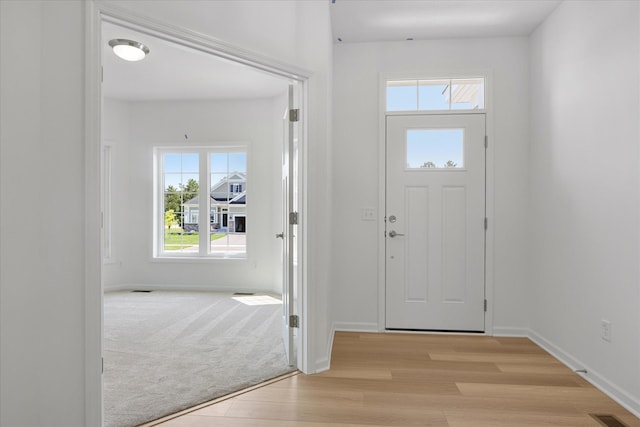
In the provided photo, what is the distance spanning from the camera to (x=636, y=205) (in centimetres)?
217

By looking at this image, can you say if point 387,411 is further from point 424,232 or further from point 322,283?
point 424,232

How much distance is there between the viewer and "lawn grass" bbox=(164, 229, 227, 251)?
5535mm

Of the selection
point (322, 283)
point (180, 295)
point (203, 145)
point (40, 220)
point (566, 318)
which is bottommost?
point (180, 295)

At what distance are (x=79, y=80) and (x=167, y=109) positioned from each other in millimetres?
4029

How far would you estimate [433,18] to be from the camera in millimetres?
3174

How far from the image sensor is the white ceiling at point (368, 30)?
2984mm

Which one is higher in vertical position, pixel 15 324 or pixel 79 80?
pixel 79 80

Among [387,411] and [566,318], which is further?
[566,318]

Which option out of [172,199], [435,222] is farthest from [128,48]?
[435,222]

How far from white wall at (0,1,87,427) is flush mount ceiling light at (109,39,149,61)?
1917mm

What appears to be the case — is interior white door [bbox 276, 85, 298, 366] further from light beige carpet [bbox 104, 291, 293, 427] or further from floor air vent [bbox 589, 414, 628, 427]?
floor air vent [bbox 589, 414, 628, 427]

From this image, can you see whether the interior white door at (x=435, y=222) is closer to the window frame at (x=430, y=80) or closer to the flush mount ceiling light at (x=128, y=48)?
the window frame at (x=430, y=80)

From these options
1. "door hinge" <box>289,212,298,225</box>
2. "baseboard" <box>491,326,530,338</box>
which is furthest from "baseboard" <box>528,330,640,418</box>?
"door hinge" <box>289,212,298,225</box>

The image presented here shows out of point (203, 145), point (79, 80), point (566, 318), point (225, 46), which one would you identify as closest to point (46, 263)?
point (79, 80)
